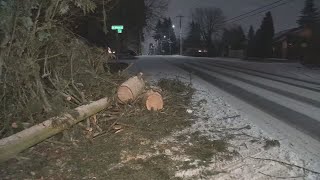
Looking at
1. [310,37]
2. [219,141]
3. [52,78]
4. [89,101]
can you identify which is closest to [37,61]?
[52,78]

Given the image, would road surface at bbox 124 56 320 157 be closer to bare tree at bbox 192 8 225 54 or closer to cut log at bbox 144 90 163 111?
cut log at bbox 144 90 163 111

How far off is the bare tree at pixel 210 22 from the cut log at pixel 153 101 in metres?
102

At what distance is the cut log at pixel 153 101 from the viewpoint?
9.40m

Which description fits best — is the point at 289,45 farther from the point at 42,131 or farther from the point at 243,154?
the point at 42,131

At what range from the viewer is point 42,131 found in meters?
6.99

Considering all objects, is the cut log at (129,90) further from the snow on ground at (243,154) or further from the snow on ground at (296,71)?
the snow on ground at (296,71)

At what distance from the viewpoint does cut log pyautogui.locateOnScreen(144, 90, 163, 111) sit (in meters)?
9.40

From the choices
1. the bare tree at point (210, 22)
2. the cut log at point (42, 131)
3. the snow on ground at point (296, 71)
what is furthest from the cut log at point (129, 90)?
the bare tree at point (210, 22)

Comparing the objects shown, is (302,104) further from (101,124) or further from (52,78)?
(52,78)

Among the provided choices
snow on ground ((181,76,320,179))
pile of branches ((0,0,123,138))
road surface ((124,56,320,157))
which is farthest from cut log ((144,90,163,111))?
road surface ((124,56,320,157))

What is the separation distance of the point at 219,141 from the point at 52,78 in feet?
12.0

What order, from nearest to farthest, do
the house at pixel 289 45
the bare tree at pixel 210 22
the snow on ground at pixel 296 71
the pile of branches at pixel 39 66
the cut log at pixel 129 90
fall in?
the pile of branches at pixel 39 66 → the cut log at pixel 129 90 → the snow on ground at pixel 296 71 → the house at pixel 289 45 → the bare tree at pixel 210 22

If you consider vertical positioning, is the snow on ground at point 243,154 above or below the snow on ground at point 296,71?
above

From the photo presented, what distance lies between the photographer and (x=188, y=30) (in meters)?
124
